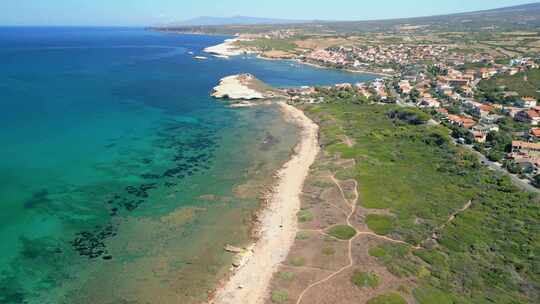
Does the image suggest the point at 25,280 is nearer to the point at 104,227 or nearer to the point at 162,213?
the point at 104,227

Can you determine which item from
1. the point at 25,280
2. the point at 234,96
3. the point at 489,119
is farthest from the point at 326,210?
the point at 234,96

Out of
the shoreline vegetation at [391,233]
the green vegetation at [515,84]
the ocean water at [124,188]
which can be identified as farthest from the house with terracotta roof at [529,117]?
the ocean water at [124,188]

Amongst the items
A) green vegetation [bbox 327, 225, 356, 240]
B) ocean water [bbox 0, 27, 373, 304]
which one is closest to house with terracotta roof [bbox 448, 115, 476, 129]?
ocean water [bbox 0, 27, 373, 304]

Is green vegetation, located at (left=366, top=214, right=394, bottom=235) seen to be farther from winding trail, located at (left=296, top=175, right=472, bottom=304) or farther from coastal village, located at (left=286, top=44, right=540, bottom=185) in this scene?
coastal village, located at (left=286, top=44, right=540, bottom=185)

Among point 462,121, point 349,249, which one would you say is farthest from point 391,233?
point 462,121

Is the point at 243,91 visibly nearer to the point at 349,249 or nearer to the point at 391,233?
the point at 391,233

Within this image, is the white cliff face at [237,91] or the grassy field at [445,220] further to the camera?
the white cliff face at [237,91]

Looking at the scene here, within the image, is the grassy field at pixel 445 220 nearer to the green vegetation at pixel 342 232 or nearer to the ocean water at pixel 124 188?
the green vegetation at pixel 342 232
